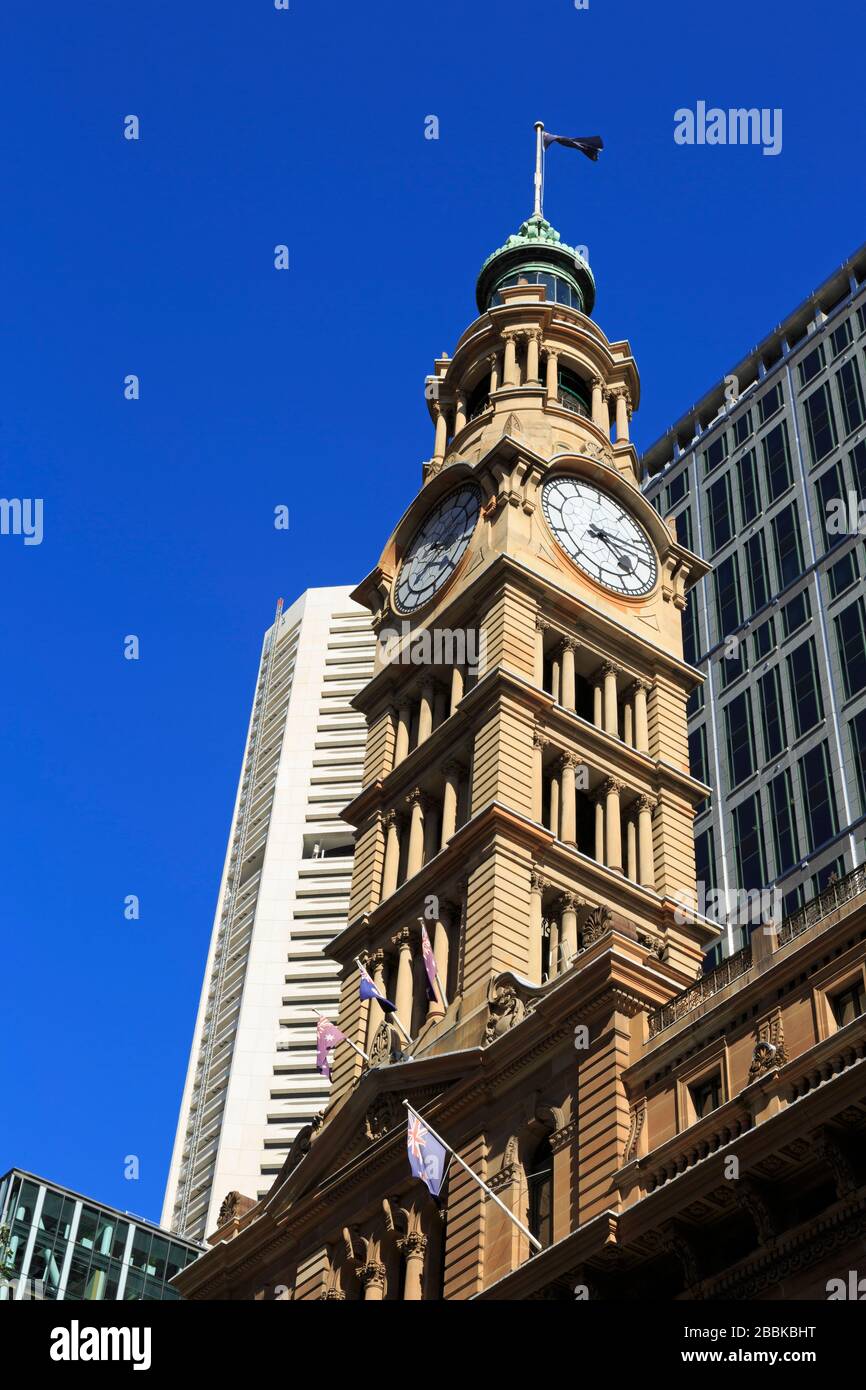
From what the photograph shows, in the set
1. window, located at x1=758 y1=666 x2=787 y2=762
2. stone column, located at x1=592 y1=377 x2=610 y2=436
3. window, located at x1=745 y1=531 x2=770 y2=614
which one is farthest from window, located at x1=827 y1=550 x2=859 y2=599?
stone column, located at x1=592 y1=377 x2=610 y2=436

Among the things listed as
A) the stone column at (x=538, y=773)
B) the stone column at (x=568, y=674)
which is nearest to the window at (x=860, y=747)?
the stone column at (x=568, y=674)

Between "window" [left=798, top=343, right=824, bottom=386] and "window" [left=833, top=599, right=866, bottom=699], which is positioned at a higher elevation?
"window" [left=798, top=343, right=824, bottom=386]

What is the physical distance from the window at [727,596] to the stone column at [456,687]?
4161 centimetres

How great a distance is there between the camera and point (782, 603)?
90.5 m

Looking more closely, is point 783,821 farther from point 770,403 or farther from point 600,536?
point 600,536

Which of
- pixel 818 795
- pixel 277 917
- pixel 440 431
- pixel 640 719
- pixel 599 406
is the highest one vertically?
pixel 277 917

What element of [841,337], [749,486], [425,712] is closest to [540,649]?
[425,712]

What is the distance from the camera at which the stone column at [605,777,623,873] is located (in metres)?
49.7

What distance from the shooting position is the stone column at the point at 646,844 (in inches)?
1975

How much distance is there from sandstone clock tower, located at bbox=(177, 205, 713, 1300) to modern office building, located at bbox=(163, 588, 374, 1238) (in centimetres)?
4825

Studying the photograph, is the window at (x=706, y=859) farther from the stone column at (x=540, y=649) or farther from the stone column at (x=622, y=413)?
the stone column at (x=540, y=649)

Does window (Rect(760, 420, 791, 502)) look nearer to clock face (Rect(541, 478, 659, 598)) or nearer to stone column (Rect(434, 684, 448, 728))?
clock face (Rect(541, 478, 659, 598))

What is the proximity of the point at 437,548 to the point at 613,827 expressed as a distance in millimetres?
12211
